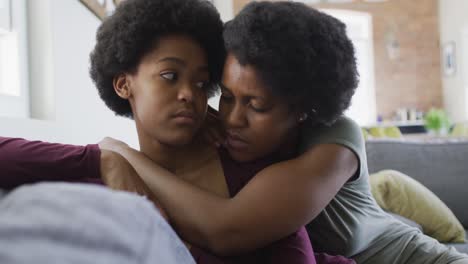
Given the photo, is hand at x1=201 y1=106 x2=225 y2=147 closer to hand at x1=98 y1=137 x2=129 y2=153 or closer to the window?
hand at x1=98 y1=137 x2=129 y2=153

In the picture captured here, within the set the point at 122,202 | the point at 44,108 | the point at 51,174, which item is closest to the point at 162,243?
the point at 122,202

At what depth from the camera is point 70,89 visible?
1.83 m

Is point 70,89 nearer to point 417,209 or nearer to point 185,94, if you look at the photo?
point 185,94

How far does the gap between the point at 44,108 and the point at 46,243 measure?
136 cm

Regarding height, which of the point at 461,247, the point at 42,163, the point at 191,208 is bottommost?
the point at 461,247

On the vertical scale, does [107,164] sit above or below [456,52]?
below

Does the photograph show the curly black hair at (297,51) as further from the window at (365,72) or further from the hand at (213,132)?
the window at (365,72)

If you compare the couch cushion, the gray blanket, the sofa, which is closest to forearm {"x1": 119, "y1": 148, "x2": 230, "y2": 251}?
the gray blanket

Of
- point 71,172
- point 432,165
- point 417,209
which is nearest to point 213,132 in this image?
point 71,172

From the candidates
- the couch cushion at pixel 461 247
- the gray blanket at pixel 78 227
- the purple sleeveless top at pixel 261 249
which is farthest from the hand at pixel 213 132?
the couch cushion at pixel 461 247

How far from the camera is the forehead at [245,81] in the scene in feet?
3.63

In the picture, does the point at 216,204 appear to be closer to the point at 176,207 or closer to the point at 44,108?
the point at 176,207

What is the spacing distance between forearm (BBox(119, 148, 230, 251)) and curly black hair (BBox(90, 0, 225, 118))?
0.89 feet

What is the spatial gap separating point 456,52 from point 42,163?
330 inches
